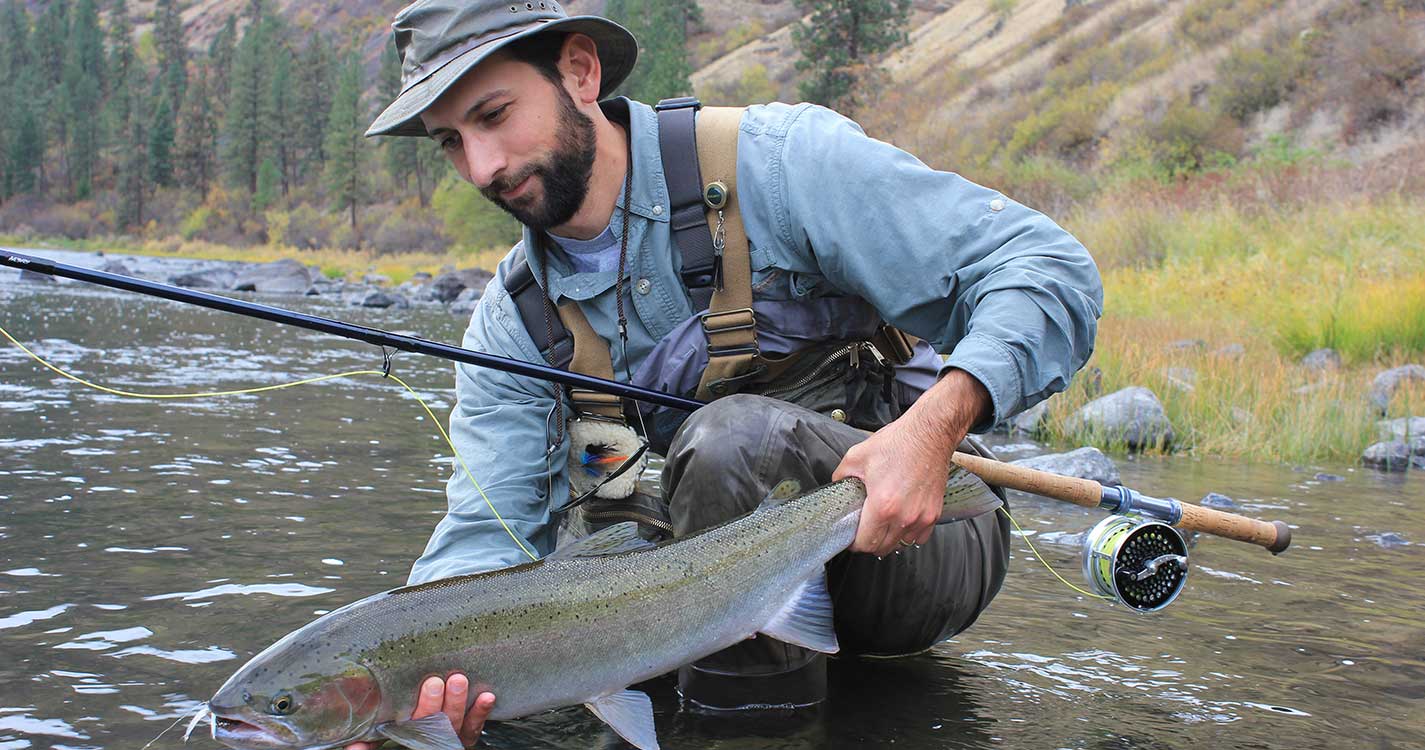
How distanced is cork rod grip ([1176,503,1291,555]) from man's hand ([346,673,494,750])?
1.74 meters

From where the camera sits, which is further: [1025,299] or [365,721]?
[1025,299]

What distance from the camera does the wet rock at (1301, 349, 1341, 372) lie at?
8.53 metres

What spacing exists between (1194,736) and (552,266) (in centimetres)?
187

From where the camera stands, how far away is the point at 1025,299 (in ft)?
8.50

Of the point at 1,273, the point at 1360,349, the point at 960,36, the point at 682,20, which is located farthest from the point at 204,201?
the point at 1360,349

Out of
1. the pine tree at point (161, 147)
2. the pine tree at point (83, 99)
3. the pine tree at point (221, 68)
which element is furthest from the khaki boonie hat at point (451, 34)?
the pine tree at point (221, 68)

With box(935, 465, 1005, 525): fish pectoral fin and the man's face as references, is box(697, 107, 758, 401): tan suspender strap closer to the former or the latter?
the man's face

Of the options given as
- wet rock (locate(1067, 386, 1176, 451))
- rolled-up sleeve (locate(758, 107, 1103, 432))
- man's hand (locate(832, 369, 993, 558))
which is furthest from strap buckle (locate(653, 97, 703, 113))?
wet rock (locate(1067, 386, 1176, 451))

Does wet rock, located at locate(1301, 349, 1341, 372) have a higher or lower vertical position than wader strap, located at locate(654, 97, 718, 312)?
lower

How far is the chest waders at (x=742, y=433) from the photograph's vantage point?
2717mm

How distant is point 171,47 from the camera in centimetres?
9800

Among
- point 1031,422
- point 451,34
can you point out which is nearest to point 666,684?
point 451,34

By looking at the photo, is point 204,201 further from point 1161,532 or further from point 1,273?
point 1161,532

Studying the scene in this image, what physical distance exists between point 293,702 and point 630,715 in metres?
0.63
